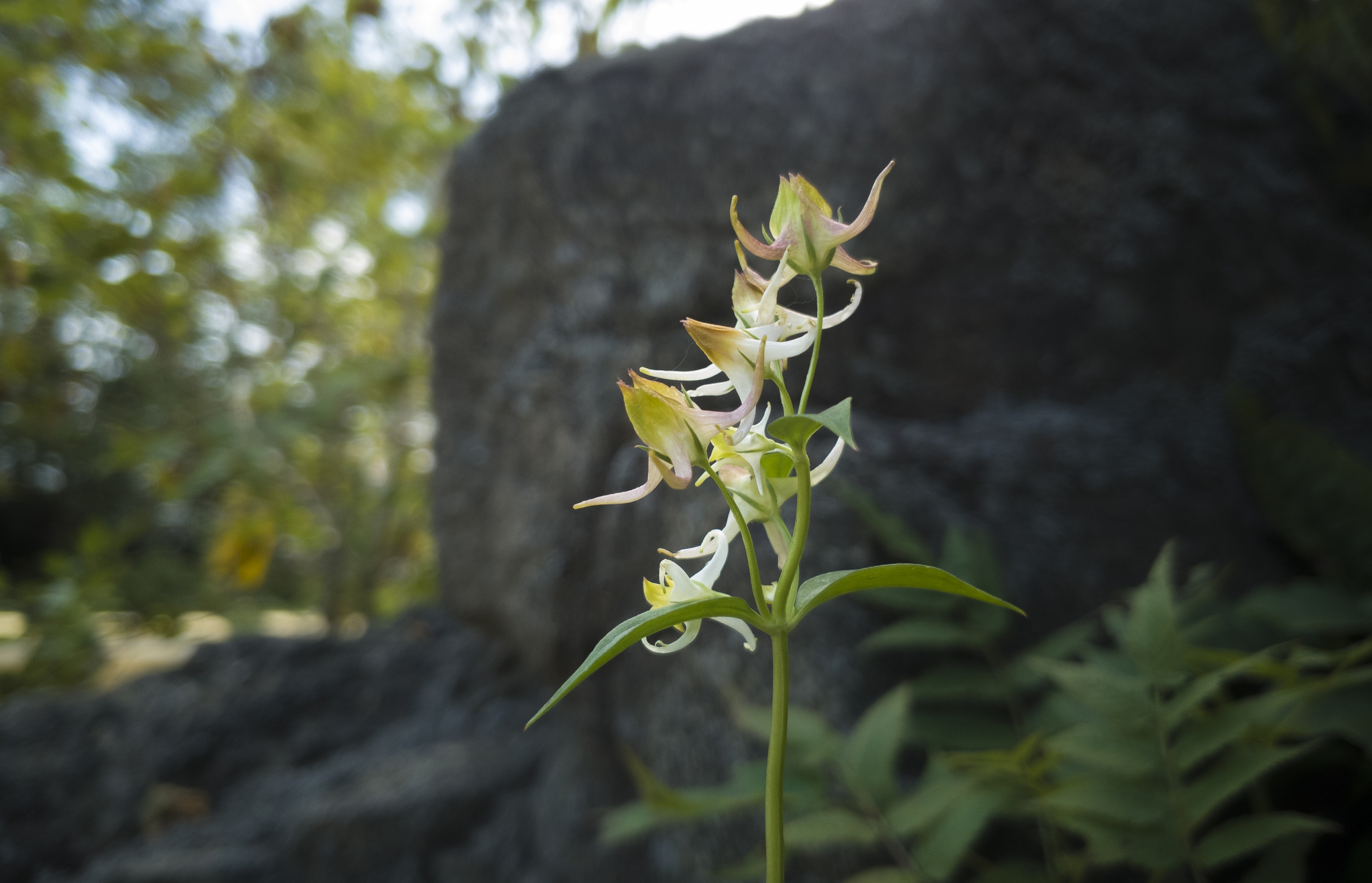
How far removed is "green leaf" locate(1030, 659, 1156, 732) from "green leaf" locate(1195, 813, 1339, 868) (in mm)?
104

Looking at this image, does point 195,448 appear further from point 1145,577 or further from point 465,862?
point 1145,577

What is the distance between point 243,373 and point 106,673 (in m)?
Answer: 1.45

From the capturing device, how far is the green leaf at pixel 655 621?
0.84ft

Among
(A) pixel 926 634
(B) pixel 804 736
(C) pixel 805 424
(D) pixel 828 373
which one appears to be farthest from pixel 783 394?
(D) pixel 828 373

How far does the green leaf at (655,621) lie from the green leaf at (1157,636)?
489mm

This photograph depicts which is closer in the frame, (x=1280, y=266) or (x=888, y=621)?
(x=888, y=621)

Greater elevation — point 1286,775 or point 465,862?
point 1286,775

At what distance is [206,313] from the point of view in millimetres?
3109

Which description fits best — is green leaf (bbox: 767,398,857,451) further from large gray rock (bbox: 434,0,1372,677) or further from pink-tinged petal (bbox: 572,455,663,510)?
large gray rock (bbox: 434,0,1372,677)

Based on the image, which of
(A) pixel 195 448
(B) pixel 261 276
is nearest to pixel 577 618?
(A) pixel 195 448

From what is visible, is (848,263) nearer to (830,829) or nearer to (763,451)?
(763,451)

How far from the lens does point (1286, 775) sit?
2.72 feet

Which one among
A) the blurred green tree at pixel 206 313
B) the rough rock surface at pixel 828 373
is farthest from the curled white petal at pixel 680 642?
the blurred green tree at pixel 206 313

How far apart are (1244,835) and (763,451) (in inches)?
23.8
